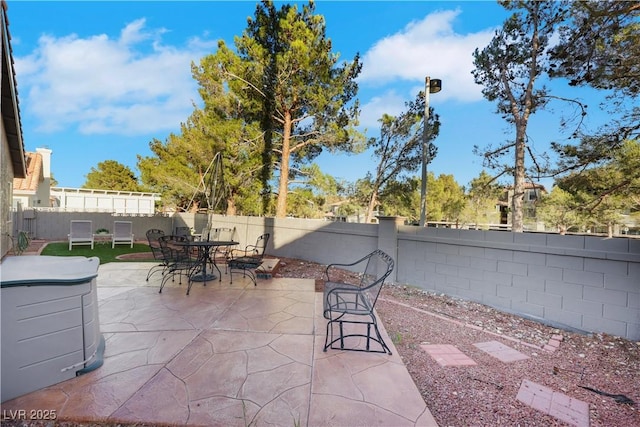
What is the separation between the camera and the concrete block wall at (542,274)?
3680mm

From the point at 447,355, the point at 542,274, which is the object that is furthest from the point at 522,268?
the point at 447,355

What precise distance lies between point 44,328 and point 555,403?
383 centimetres

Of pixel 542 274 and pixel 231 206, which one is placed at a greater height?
pixel 231 206

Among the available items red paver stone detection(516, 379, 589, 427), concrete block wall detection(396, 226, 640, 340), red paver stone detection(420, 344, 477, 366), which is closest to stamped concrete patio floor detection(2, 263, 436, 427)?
red paver stone detection(420, 344, 477, 366)

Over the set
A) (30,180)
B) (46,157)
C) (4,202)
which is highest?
(46,157)

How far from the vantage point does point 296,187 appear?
44.5 feet

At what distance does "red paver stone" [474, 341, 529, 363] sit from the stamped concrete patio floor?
1.15 m

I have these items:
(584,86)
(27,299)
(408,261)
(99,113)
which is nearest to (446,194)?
(584,86)

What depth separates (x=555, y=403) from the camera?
2.34 m

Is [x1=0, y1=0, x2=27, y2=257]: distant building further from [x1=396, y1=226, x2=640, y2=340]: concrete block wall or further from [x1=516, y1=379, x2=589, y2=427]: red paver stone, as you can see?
[x1=396, y1=226, x2=640, y2=340]: concrete block wall

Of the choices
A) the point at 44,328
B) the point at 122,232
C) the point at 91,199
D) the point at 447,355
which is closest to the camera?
the point at 44,328

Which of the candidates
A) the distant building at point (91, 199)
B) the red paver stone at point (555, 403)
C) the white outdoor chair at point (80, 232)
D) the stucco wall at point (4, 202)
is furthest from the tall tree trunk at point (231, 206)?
the red paver stone at point (555, 403)

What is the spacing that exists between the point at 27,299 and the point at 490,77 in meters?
11.4

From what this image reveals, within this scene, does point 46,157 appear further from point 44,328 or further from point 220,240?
point 44,328
